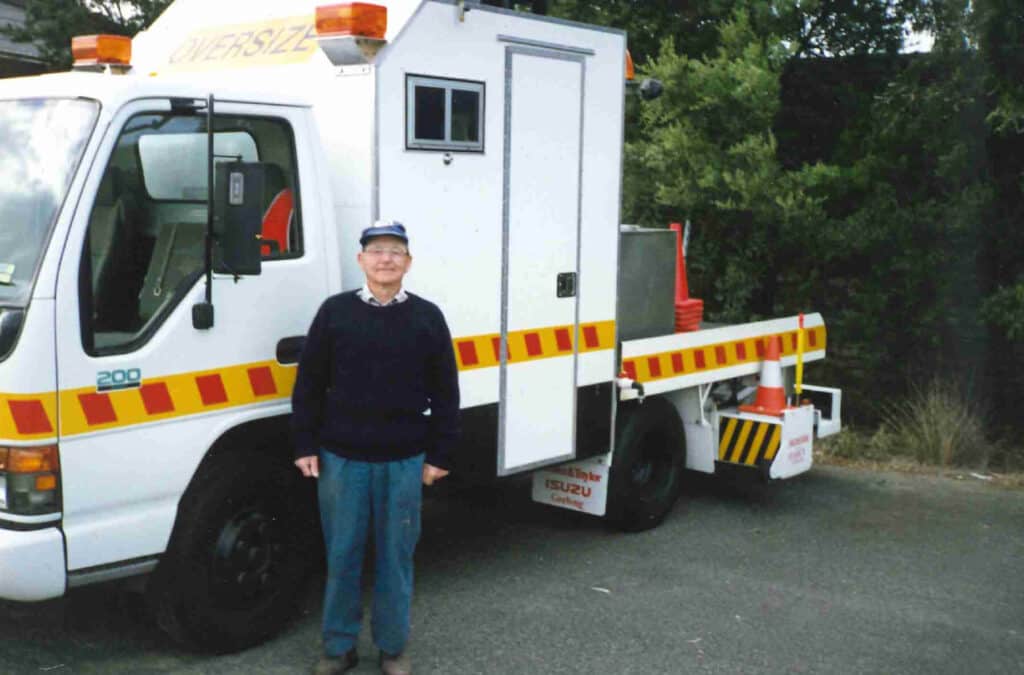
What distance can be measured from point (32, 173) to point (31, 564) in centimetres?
137

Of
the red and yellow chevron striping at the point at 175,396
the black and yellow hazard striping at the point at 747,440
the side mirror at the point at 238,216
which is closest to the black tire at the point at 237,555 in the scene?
the red and yellow chevron striping at the point at 175,396

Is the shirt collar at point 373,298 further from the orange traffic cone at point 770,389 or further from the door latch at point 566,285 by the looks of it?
the orange traffic cone at point 770,389

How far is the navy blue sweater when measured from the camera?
183 inches

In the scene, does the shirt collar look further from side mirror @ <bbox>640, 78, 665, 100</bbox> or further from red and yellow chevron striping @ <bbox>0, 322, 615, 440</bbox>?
side mirror @ <bbox>640, 78, 665, 100</bbox>

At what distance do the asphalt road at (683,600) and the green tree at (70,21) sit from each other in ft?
21.5

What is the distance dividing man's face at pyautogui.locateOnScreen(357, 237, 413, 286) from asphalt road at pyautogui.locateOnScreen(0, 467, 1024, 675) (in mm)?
1583

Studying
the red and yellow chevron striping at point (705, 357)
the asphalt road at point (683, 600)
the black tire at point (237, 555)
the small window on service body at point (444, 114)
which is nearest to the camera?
the black tire at point (237, 555)

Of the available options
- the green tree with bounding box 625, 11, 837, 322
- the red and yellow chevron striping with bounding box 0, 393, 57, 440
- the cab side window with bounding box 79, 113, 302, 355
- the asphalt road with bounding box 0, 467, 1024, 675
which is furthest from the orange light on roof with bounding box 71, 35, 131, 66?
the green tree with bounding box 625, 11, 837, 322

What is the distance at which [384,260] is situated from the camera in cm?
462

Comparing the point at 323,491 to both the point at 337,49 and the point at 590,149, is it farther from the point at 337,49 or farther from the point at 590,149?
the point at 590,149

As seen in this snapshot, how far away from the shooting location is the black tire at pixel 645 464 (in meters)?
6.86

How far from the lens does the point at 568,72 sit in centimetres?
614

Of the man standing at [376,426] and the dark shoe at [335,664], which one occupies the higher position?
the man standing at [376,426]

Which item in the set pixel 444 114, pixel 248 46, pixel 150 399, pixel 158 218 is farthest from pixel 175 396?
pixel 248 46
